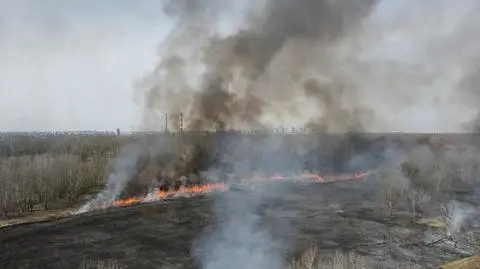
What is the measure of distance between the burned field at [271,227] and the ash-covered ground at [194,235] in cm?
6

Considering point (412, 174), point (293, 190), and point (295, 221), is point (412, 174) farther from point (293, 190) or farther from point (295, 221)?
point (295, 221)

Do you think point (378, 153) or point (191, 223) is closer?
point (191, 223)

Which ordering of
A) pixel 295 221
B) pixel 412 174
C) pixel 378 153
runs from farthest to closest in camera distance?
pixel 378 153, pixel 412 174, pixel 295 221

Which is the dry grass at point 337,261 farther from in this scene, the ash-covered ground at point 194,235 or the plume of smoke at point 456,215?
the plume of smoke at point 456,215

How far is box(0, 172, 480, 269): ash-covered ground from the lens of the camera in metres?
22.9

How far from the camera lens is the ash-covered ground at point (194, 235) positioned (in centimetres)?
2286

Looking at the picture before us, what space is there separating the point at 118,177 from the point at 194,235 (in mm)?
21399

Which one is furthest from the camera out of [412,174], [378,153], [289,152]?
[378,153]

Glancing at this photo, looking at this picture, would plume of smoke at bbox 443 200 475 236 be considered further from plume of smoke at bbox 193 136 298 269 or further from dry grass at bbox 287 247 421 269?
plume of smoke at bbox 193 136 298 269

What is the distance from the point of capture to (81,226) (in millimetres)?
29484

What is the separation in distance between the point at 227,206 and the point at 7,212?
18.3 meters

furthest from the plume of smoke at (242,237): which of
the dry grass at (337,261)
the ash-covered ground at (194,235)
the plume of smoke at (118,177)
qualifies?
the plume of smoke at (118,177)

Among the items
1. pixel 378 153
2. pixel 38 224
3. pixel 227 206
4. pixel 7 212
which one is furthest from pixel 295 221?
pixel 378 153

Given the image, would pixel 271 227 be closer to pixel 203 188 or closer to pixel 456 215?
pixel 456 215
